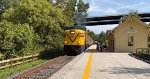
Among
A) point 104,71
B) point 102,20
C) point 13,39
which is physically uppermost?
point 102,20

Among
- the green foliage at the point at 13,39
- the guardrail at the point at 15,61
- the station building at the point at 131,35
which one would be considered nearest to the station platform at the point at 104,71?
the guardrail at the point at 15,61

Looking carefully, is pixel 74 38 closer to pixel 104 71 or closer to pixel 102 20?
pixel 104 71

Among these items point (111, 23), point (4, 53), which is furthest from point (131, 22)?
point (111, 23)

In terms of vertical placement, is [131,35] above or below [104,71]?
above

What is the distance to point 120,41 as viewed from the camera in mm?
48500

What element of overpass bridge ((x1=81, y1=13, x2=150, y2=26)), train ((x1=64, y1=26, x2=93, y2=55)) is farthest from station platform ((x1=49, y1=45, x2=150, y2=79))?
overpass bridge ((x1=81, y1=13, x2=150, y2=26))

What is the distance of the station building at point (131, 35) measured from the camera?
48.2 meters

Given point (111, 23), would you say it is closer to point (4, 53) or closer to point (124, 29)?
point (124, 29)

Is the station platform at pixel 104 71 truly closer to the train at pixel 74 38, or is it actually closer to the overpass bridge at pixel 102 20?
the train at pixel 74 38

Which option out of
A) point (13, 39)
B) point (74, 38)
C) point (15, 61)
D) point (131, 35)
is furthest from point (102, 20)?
point (15, 61)

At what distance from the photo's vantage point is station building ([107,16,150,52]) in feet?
158

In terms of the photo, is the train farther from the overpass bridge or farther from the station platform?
the overpass bridge

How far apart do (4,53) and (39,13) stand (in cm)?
1827

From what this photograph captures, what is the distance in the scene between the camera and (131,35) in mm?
48375
